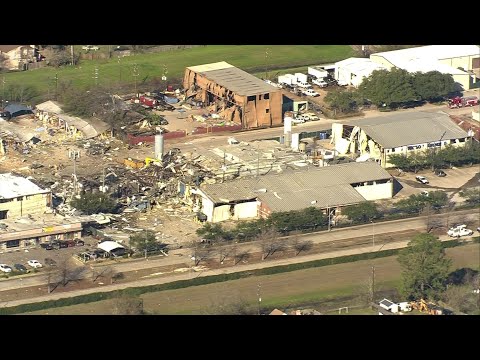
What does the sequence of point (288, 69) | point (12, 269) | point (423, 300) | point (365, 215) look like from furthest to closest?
1. point (288, 69)
2. point (365, 215)
3. point (12, 269)
4. point (423, 300)

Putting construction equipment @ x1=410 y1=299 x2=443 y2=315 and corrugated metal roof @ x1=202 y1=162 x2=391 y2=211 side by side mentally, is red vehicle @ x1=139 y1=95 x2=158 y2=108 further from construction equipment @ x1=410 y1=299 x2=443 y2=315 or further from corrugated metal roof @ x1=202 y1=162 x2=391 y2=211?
construction equipment @ x1=410 y1=299 x2=443 y2=315

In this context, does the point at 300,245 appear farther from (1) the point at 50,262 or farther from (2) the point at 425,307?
(1) the point at 50,262

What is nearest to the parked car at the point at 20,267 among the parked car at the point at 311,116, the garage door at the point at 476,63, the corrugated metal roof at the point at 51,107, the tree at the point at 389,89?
the corrugated metal roof at the point at 51,107

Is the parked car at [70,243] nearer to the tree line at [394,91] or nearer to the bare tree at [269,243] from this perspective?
the bare tree at [269,243]

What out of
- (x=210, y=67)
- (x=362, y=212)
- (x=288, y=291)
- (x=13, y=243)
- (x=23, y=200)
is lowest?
(x=288, y=291)

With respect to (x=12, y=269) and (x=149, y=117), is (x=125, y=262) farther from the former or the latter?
(x=149, y=117)

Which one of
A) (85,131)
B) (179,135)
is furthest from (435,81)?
(85,131)

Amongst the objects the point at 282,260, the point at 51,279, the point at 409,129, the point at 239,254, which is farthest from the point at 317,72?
the point at 51,279
